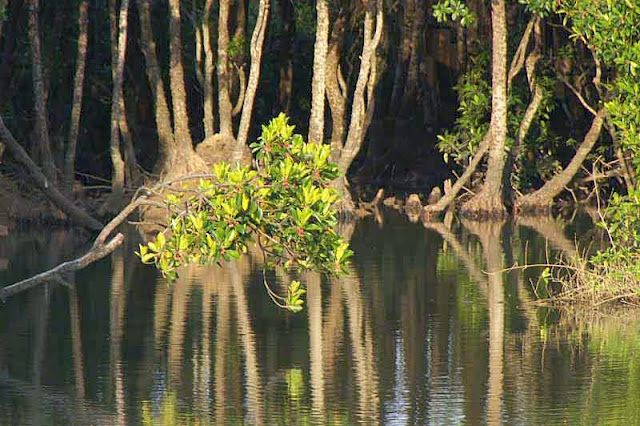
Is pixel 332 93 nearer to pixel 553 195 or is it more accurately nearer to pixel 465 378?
pixel 553 195

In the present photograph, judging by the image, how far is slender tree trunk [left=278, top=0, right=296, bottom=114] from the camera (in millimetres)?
44656

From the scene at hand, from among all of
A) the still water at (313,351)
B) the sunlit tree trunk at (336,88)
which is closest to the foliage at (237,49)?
the sunlit tree trunk at (336,88)

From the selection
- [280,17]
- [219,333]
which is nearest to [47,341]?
[219,333]

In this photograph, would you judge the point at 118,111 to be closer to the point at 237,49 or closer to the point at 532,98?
the point at 237,49

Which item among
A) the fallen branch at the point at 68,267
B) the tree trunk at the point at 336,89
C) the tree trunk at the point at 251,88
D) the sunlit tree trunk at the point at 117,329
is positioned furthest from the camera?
the tree trunk at the point at 336,89

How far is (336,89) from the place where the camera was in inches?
1480

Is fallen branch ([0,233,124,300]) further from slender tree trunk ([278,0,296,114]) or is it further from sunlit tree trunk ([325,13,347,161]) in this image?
slender tree trunk ([278,0,296,114])

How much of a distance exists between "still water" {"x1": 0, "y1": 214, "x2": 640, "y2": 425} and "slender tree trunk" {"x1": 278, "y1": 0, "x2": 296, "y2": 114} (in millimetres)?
20442

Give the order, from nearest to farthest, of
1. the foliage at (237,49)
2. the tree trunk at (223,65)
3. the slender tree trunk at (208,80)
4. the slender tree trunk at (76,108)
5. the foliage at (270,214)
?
the foliage at (270,214) < the slender tree trunk at (76,108) < the tree trunk at (223,65) < the slender tree trunk at (208,80) < the foliage at (237,49)

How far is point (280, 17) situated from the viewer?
46344 mm

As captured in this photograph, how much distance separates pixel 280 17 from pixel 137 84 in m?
5.85

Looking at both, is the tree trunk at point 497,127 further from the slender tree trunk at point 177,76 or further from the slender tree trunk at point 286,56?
the slender tree trunk at point 286,56

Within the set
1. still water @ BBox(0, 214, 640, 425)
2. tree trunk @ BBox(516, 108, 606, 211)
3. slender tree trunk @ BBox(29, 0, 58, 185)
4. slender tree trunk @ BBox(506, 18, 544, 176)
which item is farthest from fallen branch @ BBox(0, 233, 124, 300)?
slender tree trunk @ BBox(506, 18, 544, 176)

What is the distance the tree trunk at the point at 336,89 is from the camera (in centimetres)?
3669
